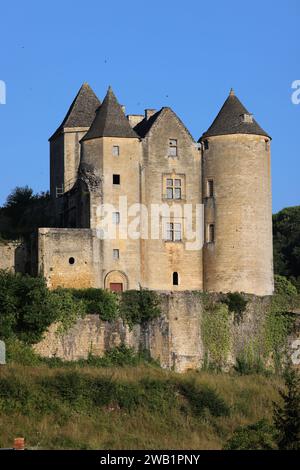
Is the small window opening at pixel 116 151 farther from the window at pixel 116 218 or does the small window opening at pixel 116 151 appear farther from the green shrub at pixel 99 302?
the green shrub at pixel 99 302

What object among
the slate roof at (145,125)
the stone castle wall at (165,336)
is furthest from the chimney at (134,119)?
the stone castle wall at (165,336)

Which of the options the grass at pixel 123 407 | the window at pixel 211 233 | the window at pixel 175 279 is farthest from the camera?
the window at pixel 211 233

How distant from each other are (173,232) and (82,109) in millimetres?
8001

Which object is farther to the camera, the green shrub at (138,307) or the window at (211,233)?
the window at (211,233)

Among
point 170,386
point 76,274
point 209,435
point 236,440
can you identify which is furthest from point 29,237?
point 236,440

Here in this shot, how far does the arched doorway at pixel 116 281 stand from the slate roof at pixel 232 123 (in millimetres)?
6725

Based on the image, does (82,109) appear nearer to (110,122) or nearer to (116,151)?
(110,122)

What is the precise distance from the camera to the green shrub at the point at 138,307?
48.8m

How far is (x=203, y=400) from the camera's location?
4409 centimetres

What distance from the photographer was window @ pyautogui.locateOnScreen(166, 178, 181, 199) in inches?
2061

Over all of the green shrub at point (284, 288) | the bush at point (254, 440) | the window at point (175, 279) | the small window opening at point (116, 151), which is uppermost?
the small window opening at point (116, 151)

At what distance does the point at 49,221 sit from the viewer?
185 ft

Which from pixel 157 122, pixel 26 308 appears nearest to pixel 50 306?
pixel 26 308
